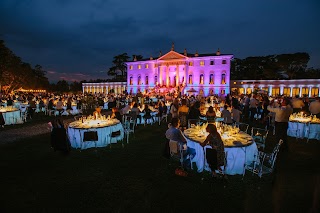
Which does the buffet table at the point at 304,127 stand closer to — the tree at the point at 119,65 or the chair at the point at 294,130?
the chair at the point at 294,130

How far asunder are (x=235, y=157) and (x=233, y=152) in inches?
5.7

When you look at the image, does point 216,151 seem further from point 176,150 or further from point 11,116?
point 11,116

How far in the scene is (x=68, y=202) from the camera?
3.87m

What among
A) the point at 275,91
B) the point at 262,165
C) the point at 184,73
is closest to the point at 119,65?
the point at 184,73

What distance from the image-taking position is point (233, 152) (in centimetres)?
478

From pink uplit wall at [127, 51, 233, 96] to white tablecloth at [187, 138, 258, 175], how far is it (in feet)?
134

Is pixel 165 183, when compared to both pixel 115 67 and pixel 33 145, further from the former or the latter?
pixel 115 67

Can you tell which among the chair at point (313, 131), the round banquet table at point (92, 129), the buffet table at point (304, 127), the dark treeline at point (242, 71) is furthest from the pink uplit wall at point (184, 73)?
the round banquet table at point (92, 129)

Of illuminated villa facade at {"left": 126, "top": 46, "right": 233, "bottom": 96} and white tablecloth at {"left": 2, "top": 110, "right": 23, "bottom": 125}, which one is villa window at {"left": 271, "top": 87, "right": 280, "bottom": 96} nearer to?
illuminated villa facade at {"left": 126, "top": 46, "right": 233, "bottom": 96}

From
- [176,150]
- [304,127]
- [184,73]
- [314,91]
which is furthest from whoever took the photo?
[184,73]

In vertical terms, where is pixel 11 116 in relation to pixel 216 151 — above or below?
below

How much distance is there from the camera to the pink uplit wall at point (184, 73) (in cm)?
4394

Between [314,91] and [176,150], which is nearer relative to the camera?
[176,150]

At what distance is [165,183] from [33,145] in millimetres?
5916
